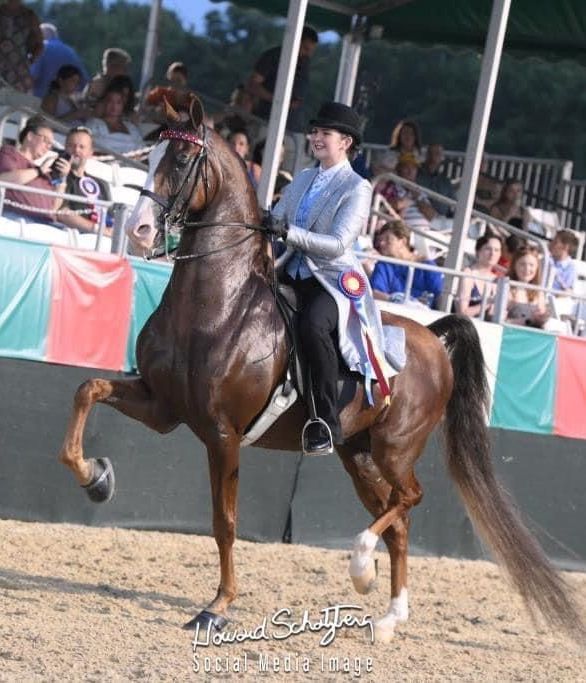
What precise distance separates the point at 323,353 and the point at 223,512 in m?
1.01

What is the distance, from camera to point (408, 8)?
606 inches

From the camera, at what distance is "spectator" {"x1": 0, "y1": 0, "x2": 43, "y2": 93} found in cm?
1375

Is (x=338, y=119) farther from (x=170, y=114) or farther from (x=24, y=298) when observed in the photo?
(x=24, y=298)

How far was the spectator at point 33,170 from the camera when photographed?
1057cm

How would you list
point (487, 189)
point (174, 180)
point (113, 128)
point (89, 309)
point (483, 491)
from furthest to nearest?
point (487, 189) → point (113, 128) → point (89, 309) → point (483, 491) → point (174, 180)

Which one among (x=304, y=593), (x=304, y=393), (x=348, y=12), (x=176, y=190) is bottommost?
(x=304, y=593)

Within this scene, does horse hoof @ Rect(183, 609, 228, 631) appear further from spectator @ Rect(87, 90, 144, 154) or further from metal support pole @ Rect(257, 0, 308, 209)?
spectator @ Rect(87, 90, 144, 154)

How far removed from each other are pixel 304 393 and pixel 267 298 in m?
0.56

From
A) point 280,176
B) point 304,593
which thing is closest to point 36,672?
point 304,593

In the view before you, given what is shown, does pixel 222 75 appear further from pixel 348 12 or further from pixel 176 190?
pixel 176 190

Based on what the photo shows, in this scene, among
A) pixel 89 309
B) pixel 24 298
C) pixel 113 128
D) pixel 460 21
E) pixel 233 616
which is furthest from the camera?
pixel 460 21

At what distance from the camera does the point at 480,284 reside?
40.8ft

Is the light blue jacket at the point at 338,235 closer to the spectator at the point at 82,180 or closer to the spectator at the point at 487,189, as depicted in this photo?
the spectator at the point at 82,180

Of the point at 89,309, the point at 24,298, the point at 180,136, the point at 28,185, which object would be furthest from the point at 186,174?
the point at 28,185
